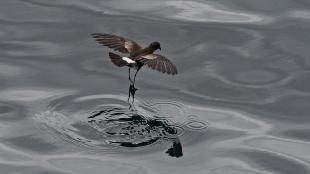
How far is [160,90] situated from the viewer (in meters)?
11.6

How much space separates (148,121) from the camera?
10.6m

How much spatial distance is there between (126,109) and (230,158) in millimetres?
1513

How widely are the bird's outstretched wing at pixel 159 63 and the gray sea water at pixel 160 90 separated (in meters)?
0.55

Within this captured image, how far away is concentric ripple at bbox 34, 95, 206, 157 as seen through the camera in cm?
1013

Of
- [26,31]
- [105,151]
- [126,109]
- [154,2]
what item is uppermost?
[154,2]

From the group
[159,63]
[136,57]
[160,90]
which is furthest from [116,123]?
[160,90]

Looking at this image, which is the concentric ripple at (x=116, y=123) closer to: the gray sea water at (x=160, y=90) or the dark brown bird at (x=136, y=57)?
the gray sea water at (x=160, y=90)

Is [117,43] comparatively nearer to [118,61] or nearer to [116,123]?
[118,61]

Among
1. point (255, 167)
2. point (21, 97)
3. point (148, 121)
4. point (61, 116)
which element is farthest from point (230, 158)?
point (21, 97)

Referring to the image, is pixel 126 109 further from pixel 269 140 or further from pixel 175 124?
pixel 269 140

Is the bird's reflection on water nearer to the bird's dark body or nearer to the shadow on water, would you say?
the shadow on water

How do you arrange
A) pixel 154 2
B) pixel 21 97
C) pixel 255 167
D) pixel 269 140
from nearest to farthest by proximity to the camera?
1. pixel 255 167
2. pixel 269 140
3. pixel 21 97
4. pixel 154 2

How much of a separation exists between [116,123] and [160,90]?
129 cm

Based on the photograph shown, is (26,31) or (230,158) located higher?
(26,31)
